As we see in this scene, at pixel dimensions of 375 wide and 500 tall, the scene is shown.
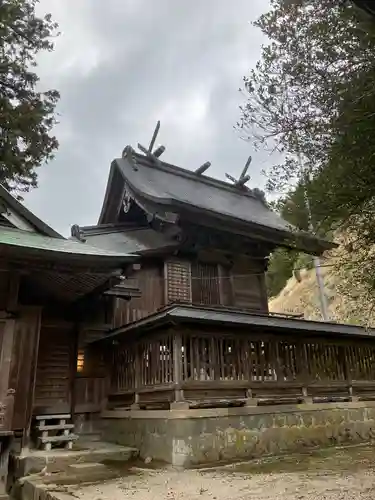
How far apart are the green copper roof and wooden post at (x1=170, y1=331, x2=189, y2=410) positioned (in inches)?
75.1

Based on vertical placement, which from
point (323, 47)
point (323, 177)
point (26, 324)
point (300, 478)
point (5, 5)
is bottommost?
point (300, 478)

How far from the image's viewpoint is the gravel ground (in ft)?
Result: 18.1

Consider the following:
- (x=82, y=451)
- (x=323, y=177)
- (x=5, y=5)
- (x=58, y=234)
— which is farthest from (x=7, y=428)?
(x=5, y=5)

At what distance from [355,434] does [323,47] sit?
9182 millimetres

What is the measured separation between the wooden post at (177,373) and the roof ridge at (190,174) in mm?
8202

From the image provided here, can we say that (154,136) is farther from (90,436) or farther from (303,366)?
(90,436)

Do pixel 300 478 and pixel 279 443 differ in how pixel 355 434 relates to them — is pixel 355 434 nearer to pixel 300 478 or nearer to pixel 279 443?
pixel 279 443

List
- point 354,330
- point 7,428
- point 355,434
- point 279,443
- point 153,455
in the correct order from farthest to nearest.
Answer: point 354,330 → point 355,434 → point 279,443 → point 153,455 → point 7,428

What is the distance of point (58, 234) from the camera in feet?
31.7

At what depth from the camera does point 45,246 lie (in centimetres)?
805

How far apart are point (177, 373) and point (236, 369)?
169 centimetres

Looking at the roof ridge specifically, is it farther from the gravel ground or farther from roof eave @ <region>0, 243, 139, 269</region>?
the gravel ground

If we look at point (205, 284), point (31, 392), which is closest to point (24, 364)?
point (31, 392)

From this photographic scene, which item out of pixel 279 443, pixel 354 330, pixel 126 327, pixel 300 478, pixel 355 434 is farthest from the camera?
pixel 354 330
